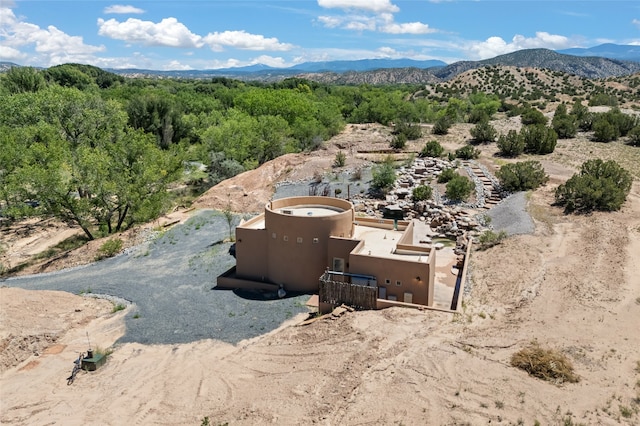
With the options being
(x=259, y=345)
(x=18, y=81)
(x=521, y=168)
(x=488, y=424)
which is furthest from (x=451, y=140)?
(x=18, y=81)

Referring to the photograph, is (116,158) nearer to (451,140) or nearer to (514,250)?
(514,250)

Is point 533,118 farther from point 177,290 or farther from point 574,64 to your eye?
point 574,64

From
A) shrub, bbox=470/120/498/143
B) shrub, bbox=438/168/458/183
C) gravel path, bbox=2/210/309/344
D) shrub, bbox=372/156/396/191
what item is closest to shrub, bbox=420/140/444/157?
shrub, bbox=438/168/458/183

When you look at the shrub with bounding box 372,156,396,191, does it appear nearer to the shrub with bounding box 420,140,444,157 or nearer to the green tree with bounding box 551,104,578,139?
the shrub with bounding box 420,140,444,157

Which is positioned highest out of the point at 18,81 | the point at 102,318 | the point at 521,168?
the point at 18,81

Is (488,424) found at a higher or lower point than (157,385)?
higher

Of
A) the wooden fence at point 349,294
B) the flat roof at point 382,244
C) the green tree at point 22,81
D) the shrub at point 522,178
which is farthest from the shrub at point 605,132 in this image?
the green tree at point 22,81
